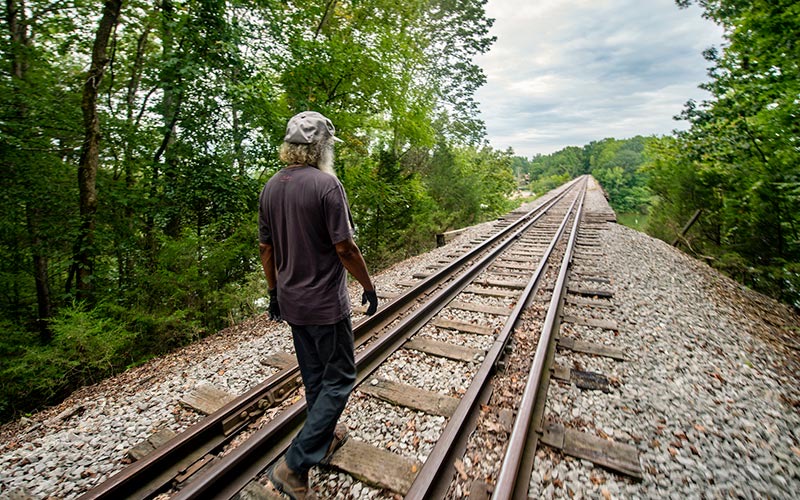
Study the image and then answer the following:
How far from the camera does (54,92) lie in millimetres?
4754

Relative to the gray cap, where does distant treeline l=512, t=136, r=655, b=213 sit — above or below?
above

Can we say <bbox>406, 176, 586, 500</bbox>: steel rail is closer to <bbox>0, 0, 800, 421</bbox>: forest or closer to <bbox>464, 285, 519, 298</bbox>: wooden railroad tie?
<bbox>464, 285, 519, 298</bbox>: wooden railroad tie

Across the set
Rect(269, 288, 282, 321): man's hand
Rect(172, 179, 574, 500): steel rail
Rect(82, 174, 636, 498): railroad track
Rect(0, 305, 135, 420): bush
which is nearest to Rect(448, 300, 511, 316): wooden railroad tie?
Rect(82, 174, 636, 498): railroad track

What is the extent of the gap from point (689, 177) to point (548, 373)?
16.5 m

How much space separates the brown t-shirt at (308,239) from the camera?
1.73 meters

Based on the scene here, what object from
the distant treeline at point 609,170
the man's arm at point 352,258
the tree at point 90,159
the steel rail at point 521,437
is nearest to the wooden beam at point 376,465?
the steel rail at point 521,437

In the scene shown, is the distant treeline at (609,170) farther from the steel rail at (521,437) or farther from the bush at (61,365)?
the bush at (61,365)

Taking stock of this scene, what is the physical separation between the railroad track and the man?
0.99ft

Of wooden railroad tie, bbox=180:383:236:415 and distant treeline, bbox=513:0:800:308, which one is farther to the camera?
distant treeline, bbox=513:0:800:308

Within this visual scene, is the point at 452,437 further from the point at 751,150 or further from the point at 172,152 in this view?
the point at 751,150

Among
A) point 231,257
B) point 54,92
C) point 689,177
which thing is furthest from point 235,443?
point 689,177

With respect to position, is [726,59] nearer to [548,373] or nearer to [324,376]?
[548,373]

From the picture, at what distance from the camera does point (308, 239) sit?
5.84ft

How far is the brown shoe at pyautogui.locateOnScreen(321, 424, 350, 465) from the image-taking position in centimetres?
209
